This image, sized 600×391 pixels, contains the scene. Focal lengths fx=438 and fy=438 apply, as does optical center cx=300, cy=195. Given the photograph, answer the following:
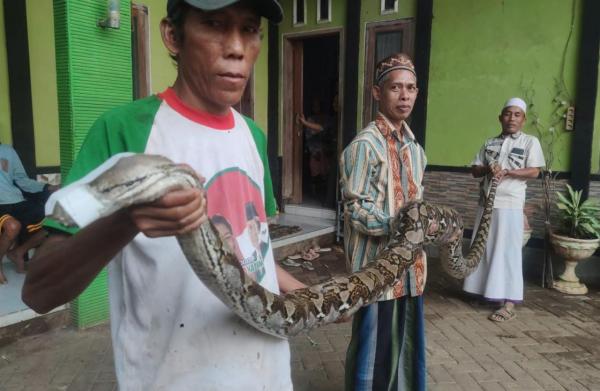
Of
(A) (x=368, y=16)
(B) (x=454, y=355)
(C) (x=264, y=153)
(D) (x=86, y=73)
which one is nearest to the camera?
(C) (x=264, y=153)

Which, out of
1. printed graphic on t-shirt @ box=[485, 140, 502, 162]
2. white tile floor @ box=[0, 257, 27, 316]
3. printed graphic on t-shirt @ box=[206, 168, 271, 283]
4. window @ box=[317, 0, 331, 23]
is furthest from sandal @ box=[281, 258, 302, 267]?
printed graphic on t-shirt @ box=[206, 168, 271, 283]

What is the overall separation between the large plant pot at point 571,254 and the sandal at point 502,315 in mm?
1537

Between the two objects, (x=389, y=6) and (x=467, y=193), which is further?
(x=389, y=6)

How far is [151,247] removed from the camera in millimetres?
1308

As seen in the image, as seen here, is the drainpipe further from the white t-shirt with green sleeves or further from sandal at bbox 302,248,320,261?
the white t-shirt with green sleeves

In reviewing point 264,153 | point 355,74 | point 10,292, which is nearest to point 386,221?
point 264,153

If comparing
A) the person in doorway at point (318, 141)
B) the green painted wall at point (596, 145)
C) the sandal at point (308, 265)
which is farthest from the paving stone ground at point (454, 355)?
the person in doorway at point (318, 141)

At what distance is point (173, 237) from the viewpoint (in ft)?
4.48

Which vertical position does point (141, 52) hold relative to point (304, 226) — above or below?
above

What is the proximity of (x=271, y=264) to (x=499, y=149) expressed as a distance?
495 cm

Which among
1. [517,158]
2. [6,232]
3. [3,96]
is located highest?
[3,96]

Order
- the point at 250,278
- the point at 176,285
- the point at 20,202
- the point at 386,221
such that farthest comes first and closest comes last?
the point at 20,202
the point at 386,221
the point at 250,278
the point at 176,285

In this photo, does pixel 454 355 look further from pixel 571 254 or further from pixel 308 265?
pixel 308 265

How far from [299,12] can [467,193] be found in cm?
495
